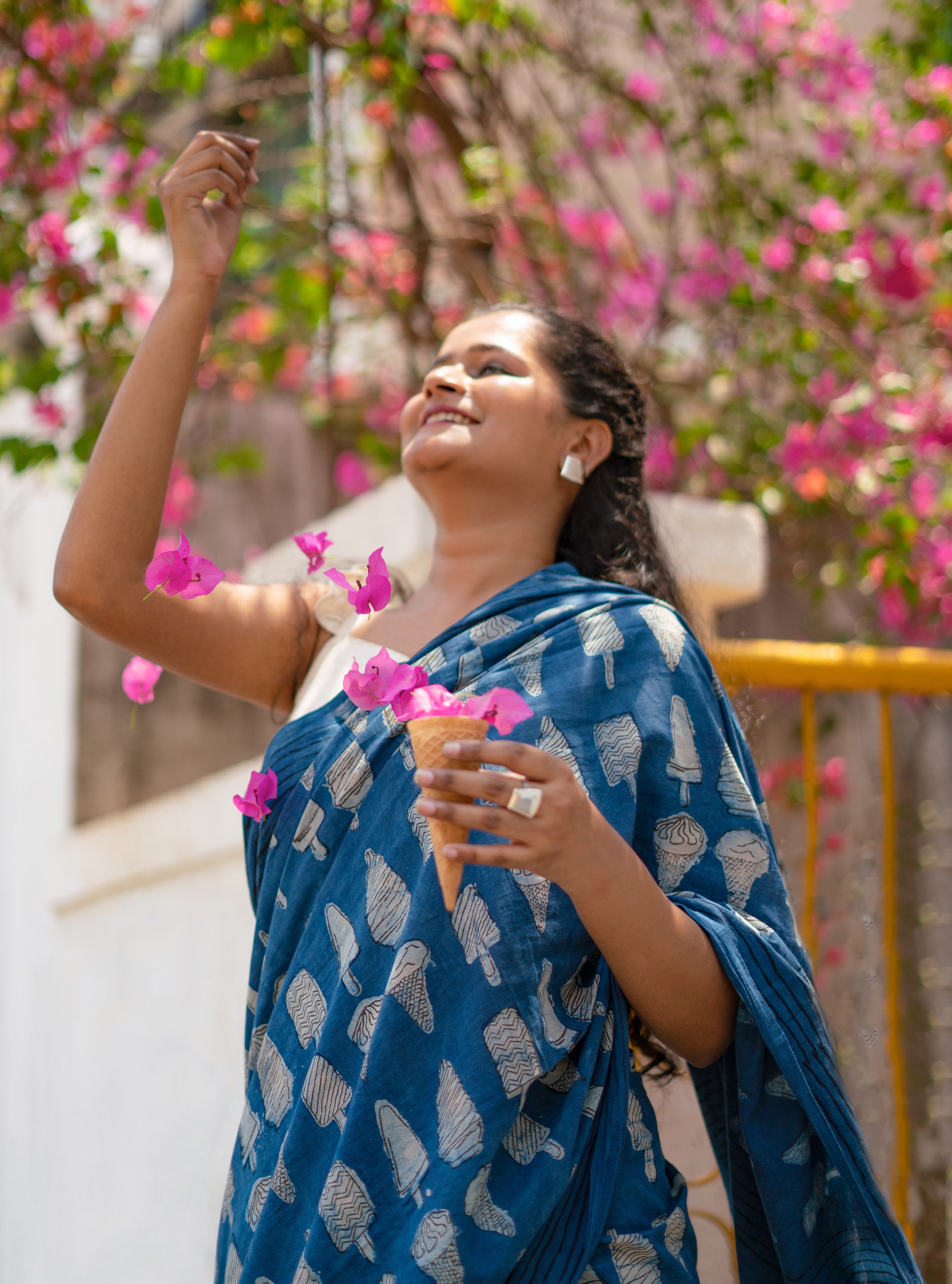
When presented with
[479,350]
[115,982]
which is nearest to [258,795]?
[479,350]

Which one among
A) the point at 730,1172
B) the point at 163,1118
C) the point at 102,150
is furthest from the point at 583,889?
the point at 102,150

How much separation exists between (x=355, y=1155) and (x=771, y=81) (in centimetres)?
342

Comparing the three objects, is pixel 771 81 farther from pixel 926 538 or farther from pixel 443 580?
pixel 443 580

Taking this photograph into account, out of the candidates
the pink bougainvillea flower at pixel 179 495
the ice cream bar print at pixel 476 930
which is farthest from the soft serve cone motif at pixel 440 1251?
the pink bougainvillea flower at pixel 179 495

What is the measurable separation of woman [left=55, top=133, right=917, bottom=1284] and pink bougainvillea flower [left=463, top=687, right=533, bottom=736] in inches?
0.8

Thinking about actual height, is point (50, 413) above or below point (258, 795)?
above

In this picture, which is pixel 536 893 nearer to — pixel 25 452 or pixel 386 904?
pixel 386 904

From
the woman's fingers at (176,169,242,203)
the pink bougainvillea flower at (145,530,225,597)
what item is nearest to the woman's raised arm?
the woman's fingers at (176,169,242,203)

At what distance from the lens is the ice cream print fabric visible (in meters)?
1.37

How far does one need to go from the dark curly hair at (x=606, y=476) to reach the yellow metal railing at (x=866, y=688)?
12.5 inches

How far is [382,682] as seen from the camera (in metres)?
1.23

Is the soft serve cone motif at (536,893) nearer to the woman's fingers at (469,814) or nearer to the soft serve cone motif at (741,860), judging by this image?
the soft serve cone motif at (741,860)

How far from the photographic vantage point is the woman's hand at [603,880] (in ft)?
3.63

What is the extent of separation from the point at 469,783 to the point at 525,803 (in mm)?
62
